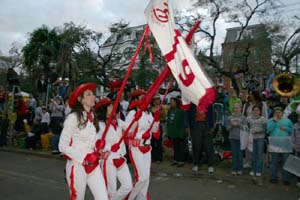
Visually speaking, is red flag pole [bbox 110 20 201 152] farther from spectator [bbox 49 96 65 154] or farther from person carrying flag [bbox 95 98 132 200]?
spectator [bbox 49 96 65 154]

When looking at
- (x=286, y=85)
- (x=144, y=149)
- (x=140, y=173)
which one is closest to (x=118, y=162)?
(x=140, y=173)

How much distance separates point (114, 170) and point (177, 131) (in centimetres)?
458

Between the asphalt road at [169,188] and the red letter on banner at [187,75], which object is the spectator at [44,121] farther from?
the red letter on banner at [187,75]

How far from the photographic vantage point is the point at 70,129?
4320mm

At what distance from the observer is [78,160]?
4.25 m

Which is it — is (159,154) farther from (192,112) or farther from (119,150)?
(119,150)

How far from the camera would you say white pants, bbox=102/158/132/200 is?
5.12 meters

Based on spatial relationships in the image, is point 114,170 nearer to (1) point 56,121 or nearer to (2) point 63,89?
(1) point 56,121

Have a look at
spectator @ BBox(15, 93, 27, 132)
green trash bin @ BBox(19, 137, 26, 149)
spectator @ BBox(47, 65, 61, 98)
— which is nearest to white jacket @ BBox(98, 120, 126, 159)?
green trash bin @ BBox(19, 137, 26, 149)

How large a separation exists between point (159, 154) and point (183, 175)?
1651 mm

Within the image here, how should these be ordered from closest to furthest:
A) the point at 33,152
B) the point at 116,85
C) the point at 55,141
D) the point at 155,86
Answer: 1. the point at 155,86
2. the point at 116,85
3. the point at 55,141
4. the point at 33,152

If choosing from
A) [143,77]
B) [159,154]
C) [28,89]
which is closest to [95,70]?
[143,77]

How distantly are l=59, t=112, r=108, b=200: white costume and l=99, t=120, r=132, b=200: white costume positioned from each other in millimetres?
700

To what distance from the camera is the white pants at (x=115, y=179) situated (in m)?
5.12
